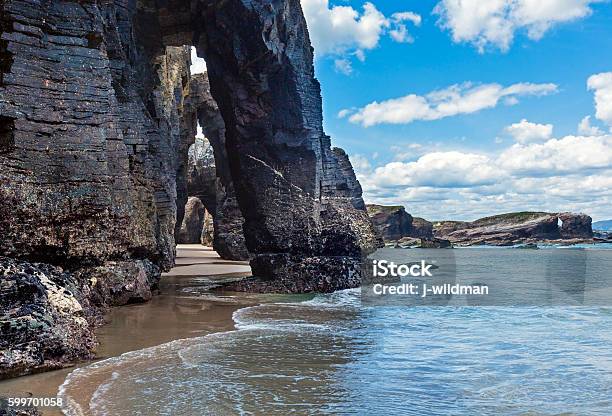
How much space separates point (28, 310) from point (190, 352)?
2351mm

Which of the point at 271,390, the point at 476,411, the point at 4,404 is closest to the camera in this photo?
the point at 4,404

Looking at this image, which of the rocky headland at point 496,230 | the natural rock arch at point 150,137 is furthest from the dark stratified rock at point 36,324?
the rocky headland at point 496,230

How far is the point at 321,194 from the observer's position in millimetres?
19656

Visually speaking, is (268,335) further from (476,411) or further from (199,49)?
(199,49)

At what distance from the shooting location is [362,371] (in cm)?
770

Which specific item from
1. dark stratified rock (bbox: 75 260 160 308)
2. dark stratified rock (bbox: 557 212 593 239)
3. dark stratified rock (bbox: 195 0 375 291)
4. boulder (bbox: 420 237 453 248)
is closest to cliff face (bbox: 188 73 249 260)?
dark stratified rock (bbox: 195 0 375 291)

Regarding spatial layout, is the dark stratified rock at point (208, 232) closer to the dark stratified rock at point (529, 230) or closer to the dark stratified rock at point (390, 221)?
the dark stratified rock at point (390, 221)

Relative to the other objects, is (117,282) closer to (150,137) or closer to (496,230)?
(150,137)

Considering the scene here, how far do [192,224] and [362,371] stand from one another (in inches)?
1928

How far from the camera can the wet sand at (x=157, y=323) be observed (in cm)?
643

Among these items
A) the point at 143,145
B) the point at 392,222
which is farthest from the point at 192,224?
the point at 143,145

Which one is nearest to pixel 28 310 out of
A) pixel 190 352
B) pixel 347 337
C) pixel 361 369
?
pixel 190 352

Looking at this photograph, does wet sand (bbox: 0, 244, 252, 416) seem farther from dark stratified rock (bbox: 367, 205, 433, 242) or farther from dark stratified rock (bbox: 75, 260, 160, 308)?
dark stratified rock (bbox: 367, 205, 433, 242)

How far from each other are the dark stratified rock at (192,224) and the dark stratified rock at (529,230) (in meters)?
46.4
